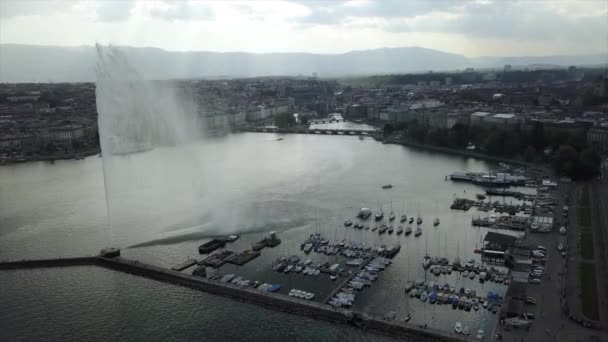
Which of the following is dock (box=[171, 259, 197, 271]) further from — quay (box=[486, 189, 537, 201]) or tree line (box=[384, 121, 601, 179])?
tree line (box=[384, 121, 601, 179])

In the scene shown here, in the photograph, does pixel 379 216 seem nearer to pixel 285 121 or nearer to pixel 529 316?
pixel 529 316

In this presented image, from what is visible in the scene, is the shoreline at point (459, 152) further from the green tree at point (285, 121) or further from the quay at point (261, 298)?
the quay at point (261, 298)

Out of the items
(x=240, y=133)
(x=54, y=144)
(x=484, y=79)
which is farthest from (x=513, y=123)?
(x=484, y=79)

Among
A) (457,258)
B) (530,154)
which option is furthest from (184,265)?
(530,154)

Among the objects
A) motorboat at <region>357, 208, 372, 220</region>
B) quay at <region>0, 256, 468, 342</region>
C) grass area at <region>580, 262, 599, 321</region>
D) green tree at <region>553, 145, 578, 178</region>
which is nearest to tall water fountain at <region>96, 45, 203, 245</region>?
quay at <region>0, 256, 468, 342</region>

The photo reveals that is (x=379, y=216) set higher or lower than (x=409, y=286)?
higher

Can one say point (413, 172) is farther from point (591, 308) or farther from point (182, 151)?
point (591, 308)

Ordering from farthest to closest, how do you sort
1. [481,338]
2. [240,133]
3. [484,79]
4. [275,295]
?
[484,79] → [240,133] → [275,295] → [481,338]
